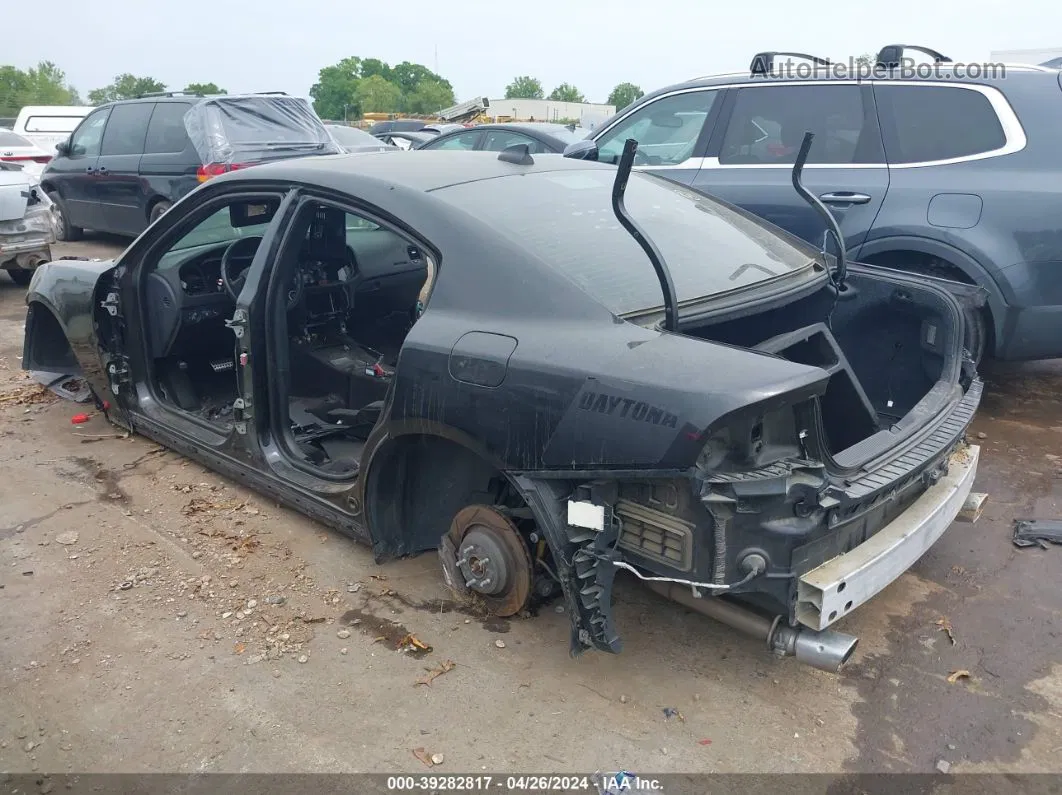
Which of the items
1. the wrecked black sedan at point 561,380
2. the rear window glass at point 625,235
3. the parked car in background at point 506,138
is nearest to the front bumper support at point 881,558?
the wrecked black sedan at point 561,380

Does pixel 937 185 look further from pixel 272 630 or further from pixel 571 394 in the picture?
pixel 272 630

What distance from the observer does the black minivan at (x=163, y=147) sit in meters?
8.32

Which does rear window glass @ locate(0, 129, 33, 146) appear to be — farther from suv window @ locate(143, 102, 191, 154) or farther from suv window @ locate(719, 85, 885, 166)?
suv window @ locate(719, 85, 885, 166)

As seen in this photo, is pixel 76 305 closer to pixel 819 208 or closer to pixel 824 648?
pixel 819 208

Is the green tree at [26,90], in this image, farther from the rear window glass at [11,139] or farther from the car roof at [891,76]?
the car roof at [891,76]

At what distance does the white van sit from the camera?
15.8 metres

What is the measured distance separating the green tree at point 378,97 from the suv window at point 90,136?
6070 cm

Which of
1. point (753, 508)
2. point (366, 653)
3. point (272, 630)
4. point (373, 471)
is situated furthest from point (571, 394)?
point (272, 630)

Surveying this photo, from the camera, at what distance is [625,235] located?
2902mm

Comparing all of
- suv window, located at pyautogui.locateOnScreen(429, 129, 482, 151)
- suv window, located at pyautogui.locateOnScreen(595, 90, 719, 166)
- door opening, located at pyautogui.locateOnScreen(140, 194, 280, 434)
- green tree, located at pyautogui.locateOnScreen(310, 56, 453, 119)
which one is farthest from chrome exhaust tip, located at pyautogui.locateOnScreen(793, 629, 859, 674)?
green tree, located at pyautogui.locateOnScreen(310, 56, 453, 119)

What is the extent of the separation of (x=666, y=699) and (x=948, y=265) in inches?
122

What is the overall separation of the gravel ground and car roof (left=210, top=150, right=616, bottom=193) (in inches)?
54.6

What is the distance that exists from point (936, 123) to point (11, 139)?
46.3 feet

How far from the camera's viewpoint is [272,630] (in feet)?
9.27
